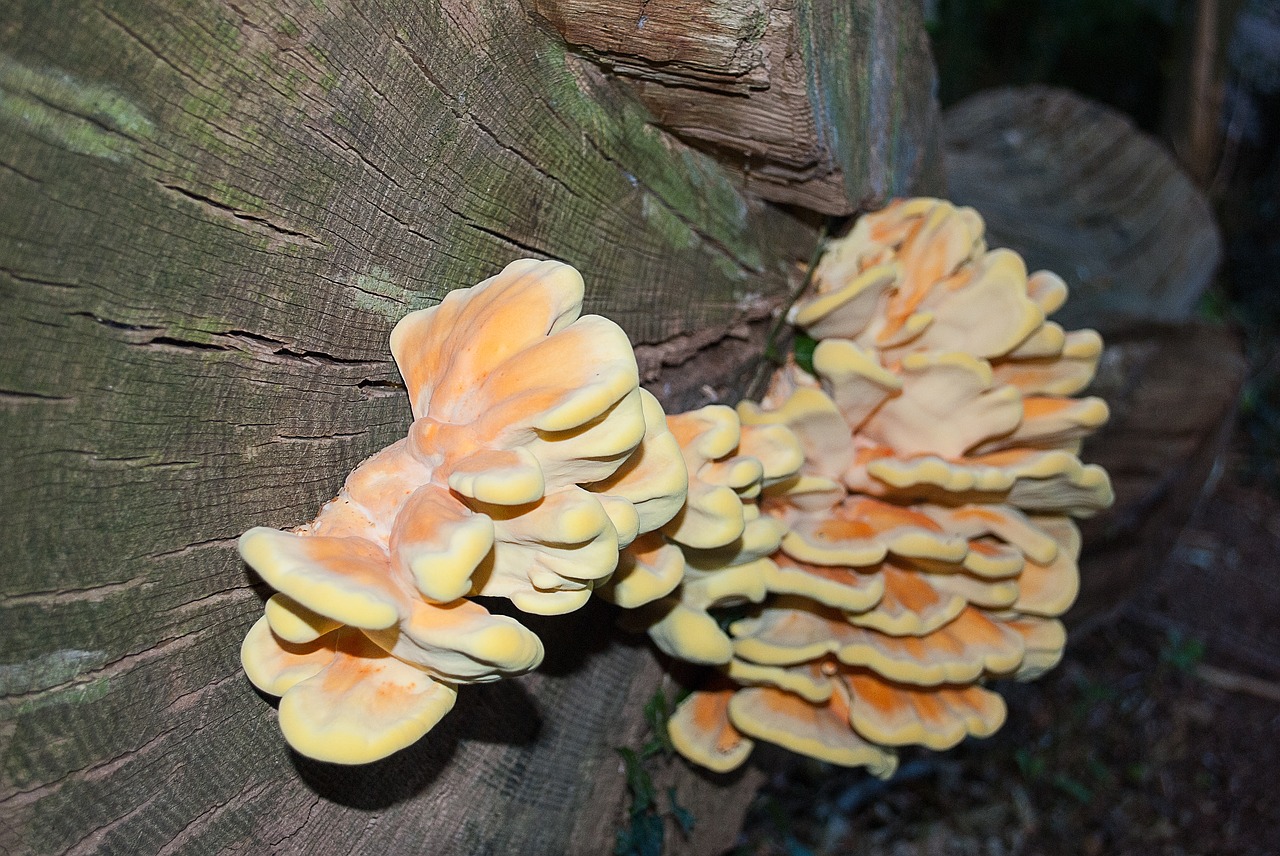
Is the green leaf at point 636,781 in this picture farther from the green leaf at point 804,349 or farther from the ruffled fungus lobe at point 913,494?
the green leaf at point 804,349

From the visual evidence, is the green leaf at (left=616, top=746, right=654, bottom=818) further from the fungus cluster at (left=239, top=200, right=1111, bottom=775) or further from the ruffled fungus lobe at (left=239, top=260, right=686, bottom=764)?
the ruffled fungus lobe at (left=239, top=260, right=686, bottom=764)

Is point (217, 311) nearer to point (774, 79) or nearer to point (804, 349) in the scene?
point (774, 79)

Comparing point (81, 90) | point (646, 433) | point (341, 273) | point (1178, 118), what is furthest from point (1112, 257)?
point (1178, 118)

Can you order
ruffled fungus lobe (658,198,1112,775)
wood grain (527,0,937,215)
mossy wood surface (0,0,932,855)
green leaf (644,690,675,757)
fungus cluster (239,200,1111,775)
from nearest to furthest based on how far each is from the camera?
mossy wood surface (0,0,932,855)
fungus cluster (239,200,1111,775)
wood grain (527,0,937,215)
ruffled fungus lobe (658,198,1112,775)
green leaf (644,690,675,757)

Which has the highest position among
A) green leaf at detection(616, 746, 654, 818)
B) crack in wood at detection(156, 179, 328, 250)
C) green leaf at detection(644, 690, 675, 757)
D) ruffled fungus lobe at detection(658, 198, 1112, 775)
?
crack in wood at detection(156, 179, 328, 250)

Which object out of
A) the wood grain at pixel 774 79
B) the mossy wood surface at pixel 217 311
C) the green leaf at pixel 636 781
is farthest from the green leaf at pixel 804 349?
the green leaf at pixel 636 781

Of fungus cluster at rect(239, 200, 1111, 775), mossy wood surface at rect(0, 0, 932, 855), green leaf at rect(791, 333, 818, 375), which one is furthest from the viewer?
green leaf at rect(791, 333, 818, 375)

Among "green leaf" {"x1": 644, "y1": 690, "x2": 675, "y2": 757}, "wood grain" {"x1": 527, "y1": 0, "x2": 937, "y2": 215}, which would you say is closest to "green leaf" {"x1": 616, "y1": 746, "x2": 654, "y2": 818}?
"green leaf" {"x1": 644, "y1": 690, "x2": 675, "y2": 757}
